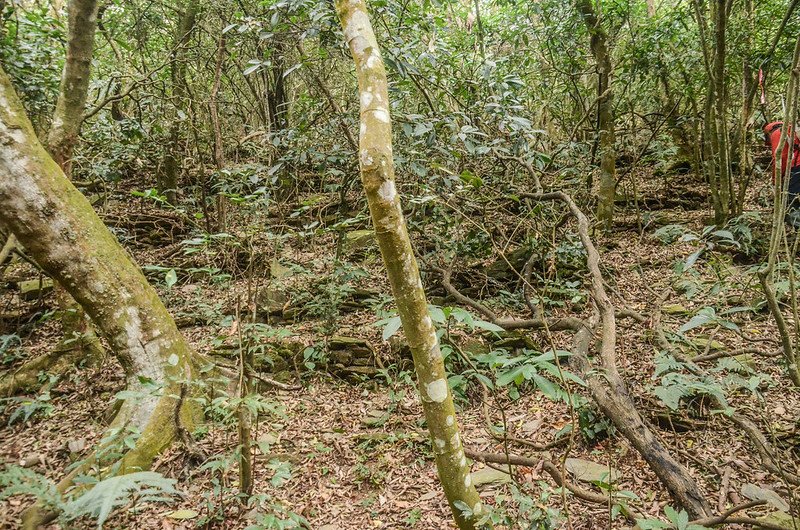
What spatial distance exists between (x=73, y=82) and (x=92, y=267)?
2301 mm

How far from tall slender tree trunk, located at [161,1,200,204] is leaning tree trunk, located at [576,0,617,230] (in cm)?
615

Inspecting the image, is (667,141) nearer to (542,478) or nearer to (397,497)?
(542,478)

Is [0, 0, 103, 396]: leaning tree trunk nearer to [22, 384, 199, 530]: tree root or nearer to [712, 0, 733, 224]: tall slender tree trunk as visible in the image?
[22, 384, 199, 530]: tree root

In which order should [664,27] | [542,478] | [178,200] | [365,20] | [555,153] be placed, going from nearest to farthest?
[365,20] → [542,478] → [555,153] → [664,27] → [178,200]

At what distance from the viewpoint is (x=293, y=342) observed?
5020mm

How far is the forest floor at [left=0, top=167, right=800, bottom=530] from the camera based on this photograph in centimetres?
285

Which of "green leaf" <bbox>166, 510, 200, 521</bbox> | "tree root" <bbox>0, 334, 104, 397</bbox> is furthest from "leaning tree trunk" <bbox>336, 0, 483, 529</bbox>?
"tree root" <bbox>0, 334, 104, 397</bbox>

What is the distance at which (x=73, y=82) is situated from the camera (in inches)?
168

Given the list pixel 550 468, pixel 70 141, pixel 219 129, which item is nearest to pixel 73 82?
pixel 70 141

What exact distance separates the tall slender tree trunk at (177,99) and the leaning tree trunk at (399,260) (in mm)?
5653

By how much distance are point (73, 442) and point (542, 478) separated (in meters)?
3.82

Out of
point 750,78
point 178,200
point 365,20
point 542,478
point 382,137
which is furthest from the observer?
point 178,200

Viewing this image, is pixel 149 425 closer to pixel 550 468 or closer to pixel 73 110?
pixel 550 468

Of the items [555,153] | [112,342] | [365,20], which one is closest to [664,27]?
[555,153]
